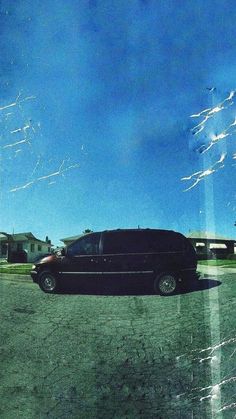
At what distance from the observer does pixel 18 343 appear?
2.62 metres

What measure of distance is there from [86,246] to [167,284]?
61 centimetres

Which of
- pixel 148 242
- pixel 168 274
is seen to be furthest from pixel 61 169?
pixel 168 274

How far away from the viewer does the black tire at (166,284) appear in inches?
102

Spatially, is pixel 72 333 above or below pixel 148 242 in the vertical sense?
below

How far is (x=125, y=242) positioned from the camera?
259cm

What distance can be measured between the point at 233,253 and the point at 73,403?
1.52 m

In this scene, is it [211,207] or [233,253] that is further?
[233,253]

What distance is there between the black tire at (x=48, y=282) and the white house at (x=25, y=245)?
0.47ft

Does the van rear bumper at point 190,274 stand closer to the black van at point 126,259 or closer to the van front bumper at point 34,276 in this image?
the black van at point 126,259

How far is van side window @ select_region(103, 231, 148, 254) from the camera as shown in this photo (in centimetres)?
256

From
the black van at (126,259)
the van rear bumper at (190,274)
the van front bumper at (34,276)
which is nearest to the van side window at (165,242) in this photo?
the black van at (126,259)

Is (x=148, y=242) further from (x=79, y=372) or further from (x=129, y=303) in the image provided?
(x=79, y=372)

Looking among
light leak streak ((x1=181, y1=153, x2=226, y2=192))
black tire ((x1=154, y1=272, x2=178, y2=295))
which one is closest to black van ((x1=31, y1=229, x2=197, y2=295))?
black tire ((x1=154, y1=272, x2=178, y2=295))

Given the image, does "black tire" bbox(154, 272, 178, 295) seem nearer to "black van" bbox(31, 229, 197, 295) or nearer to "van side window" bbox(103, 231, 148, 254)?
"black van" bbox(31, 229, 197, 295)
